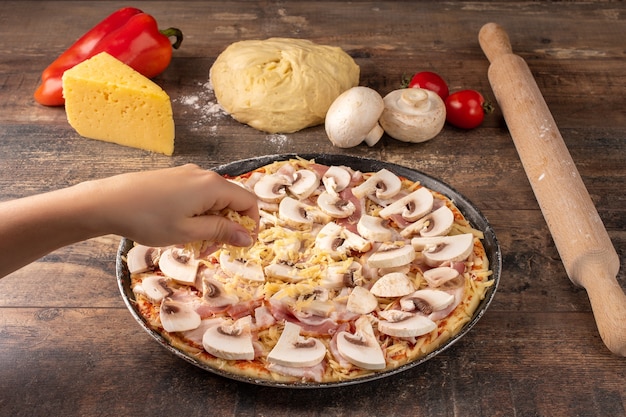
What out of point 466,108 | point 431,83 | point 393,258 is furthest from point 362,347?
point 431,83

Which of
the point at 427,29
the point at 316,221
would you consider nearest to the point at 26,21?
the point at 427,29

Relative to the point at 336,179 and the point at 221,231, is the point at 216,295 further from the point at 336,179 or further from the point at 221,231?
the point at 336,179

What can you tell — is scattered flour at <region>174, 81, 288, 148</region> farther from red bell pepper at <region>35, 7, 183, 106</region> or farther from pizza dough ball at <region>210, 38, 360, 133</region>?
red bell pepper at <region>35, 7, 183, 106</region>

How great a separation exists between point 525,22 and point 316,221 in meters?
3.02

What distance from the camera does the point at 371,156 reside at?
4203mm

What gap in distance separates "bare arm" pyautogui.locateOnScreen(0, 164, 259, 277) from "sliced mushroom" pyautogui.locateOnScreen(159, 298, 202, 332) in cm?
39

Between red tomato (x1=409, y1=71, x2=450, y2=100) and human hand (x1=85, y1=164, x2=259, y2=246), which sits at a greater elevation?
human hand (x1=85, y1=164, x2=259, y2=246)

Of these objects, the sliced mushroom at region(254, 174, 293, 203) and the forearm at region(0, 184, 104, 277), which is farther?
the sliced mushroom at region(254, 174, 293, 203)

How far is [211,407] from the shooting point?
9.14ft

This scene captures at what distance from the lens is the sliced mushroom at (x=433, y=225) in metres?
3.24

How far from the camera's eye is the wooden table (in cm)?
284

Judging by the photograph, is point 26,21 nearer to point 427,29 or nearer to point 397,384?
point 427,29

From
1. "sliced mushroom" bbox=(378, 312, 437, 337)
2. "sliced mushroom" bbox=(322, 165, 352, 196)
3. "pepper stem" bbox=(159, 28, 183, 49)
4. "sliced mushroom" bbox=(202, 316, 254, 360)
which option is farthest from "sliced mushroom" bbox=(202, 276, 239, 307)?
"pepper stem" bbox=(159, 28, 183, 49)

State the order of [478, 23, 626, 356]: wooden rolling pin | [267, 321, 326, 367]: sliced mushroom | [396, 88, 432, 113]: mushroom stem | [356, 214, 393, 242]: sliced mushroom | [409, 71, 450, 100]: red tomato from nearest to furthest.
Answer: [267, 321, 326, 367]: sliced mushroom → [478, 23, 626, 356]: wooden rolling pin → [356, 214, 393, 242]: sliced mushroom → [396, 88, 432, 113]: mushroom stem → [409, 71, 450, 100]: red tomato
